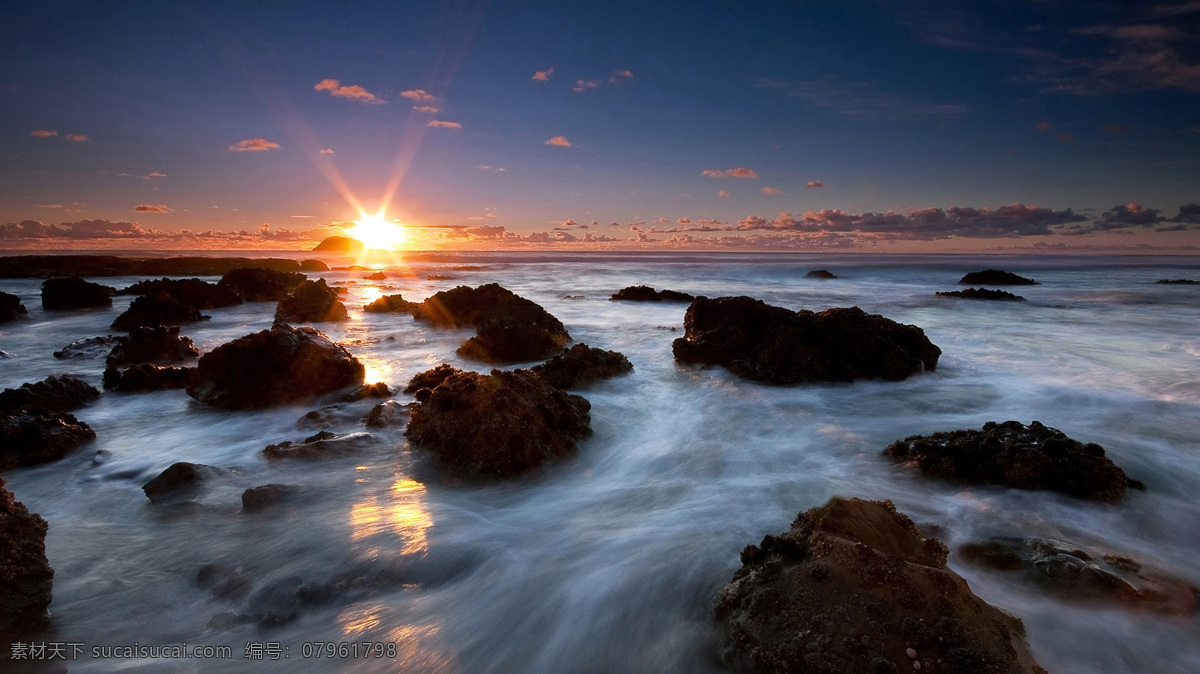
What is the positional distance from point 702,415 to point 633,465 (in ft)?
A: 5.51

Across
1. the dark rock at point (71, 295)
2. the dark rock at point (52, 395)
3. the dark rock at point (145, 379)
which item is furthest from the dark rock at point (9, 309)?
the dark rock at point (52, 395)

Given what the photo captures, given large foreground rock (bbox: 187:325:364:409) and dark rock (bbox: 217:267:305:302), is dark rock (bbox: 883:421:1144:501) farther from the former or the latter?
dark rock (bbox: 217:267:305:302)

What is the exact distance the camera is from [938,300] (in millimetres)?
21031

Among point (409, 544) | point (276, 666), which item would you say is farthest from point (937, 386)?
point (276, 666)

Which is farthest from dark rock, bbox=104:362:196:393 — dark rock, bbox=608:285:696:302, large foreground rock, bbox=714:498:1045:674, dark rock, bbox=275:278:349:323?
dark rock, bbox=608:285:696:302

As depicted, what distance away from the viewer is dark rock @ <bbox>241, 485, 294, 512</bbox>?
422cm

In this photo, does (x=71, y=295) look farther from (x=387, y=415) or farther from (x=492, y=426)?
(x=492, y=426)

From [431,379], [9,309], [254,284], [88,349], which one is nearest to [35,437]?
[431,379]

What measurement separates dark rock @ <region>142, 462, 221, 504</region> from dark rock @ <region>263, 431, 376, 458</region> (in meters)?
0.55

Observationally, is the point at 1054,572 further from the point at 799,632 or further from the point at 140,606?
the point at 140,606

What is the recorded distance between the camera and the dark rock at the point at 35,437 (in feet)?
16.1

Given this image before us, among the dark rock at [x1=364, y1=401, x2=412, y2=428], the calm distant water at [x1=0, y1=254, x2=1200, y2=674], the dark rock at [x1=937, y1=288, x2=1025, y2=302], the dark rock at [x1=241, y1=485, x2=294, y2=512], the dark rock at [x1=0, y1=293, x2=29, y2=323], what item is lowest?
the calm distant water at [x1=0, y1=254, x2=1200, y2=674]

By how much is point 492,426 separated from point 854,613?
3.18 m

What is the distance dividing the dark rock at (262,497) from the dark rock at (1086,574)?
482 centimetres
